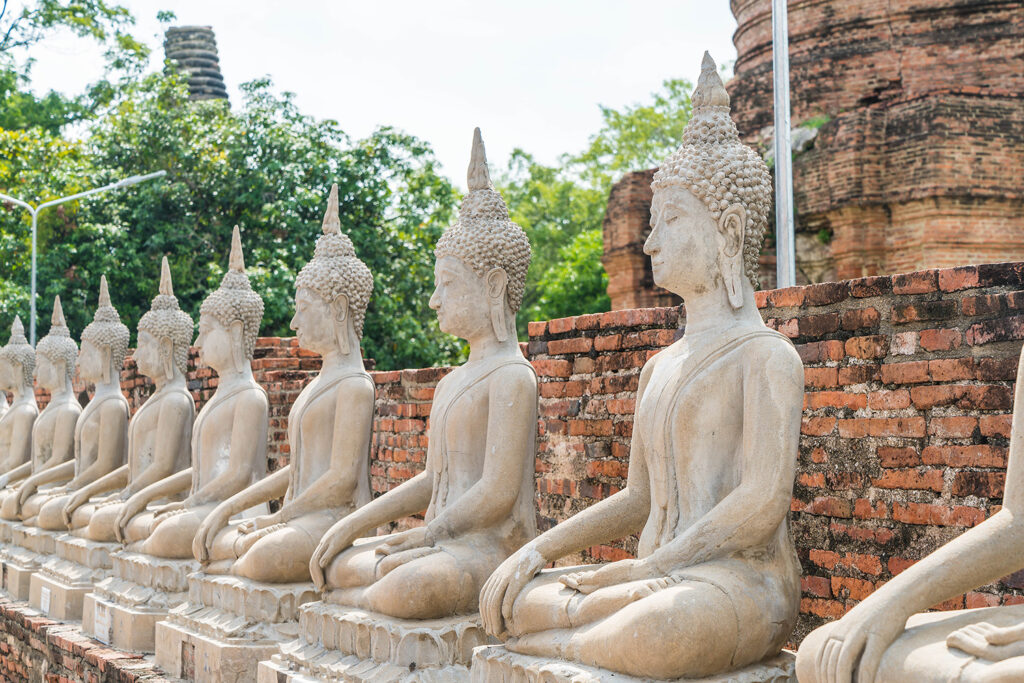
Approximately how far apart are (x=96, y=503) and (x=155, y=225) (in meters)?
8.31

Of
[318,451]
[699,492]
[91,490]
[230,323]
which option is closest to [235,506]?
[318,451]

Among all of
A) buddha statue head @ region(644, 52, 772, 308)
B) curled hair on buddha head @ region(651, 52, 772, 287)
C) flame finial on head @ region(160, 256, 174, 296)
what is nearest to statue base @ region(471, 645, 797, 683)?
buddha statue head @ region(644, 52, 772, 308)

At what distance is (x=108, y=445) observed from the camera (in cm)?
874

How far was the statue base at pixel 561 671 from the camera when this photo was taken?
3.20m

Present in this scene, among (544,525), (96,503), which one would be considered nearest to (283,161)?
(96,503)

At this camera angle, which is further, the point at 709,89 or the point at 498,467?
the point at 498,467

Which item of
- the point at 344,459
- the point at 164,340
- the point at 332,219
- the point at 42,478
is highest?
the point at 332,219

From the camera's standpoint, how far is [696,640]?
311 cm

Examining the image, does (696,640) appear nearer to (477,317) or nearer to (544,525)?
(477,317)

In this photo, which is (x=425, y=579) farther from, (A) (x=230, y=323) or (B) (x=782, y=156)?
(B) (x=782, y=156)

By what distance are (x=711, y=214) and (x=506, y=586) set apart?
134 centimetres

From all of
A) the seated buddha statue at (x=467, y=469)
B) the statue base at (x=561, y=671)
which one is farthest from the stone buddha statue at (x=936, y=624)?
the seated buddha statue at (x=467, y=469)

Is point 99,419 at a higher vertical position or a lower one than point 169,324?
A: lower

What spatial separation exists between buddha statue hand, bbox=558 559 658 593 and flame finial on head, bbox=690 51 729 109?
148cm
